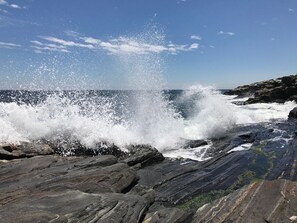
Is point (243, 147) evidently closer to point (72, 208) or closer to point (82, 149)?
point (82, 149)

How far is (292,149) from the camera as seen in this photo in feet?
59.8

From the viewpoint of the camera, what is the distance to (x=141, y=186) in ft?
34.0

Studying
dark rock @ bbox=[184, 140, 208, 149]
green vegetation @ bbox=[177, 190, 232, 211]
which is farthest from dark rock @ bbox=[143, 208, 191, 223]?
dark rock @ bbox=[184, 140, 208, 149]

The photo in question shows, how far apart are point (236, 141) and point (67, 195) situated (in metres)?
16.2

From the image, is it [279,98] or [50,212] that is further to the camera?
[279,98]

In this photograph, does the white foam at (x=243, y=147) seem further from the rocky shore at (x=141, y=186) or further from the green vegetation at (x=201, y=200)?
the green vegetation at (x=201, y=200)

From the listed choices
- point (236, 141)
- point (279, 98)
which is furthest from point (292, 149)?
point (279, 98)

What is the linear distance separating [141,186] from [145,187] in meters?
0.14

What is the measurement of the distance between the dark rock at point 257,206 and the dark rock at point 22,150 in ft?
26.6

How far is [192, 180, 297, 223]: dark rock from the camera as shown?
6758 millimetres

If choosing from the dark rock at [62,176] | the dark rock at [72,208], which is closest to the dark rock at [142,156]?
the dark rock at [62,176]

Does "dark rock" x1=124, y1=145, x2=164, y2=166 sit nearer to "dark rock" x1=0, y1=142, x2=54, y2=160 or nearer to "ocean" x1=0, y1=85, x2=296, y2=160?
"ocean" x1=0, y1=85, x2=296, y2=160

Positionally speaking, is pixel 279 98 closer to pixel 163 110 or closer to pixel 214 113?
pixel 214 113

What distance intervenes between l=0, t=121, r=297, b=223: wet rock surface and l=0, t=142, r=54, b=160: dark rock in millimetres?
39
